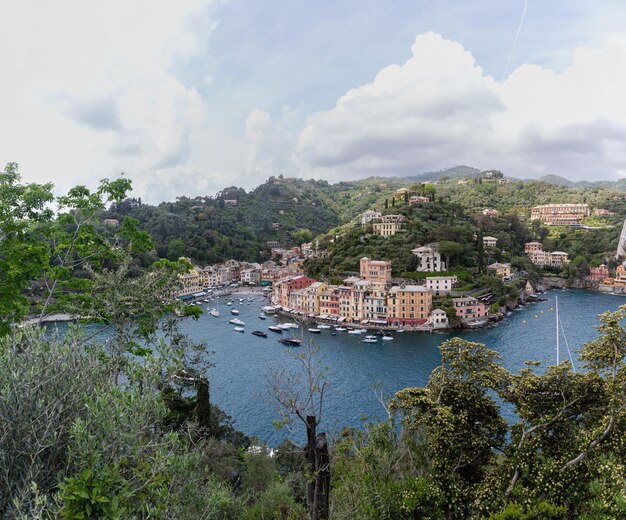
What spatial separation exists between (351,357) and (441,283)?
18018 millimetres

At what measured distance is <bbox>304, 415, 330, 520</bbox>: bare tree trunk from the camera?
539 centimetres

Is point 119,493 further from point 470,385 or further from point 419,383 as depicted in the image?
point 419,383

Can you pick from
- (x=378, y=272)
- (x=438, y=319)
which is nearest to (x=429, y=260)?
(x=378, y=272)

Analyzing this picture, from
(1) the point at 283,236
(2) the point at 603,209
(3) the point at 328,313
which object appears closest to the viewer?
(3) the point at 328,313

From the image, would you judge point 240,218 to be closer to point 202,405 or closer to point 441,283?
point 441,283

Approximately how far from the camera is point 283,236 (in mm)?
91812

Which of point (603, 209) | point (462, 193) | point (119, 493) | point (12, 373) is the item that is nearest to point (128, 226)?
point (12, 373)

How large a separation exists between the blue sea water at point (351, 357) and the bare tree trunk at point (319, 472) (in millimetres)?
10812

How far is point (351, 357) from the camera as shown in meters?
30.4

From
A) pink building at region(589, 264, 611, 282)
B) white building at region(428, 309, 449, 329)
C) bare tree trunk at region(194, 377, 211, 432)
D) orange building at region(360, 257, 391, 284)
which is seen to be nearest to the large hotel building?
pink building at region(589, 264, 611, 282)

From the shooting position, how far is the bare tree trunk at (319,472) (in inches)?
212

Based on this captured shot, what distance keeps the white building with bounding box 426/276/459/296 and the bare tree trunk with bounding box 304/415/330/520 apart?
39.6m

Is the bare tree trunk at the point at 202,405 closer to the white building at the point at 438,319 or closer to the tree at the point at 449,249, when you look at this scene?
the white building at the point at 438,319

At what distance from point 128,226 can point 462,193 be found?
105567mm
